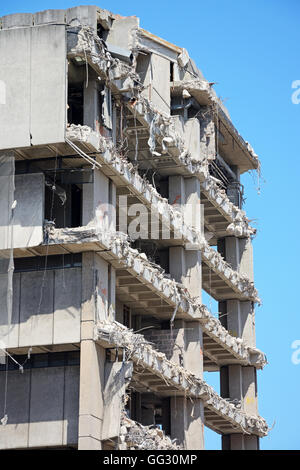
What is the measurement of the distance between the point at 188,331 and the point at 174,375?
212 inches

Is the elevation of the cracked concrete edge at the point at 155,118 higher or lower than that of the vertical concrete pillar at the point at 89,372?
higher

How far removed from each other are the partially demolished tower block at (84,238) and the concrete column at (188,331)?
0.12 metres

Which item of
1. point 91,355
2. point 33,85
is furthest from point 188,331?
point 33,85

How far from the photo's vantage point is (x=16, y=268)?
199 ft

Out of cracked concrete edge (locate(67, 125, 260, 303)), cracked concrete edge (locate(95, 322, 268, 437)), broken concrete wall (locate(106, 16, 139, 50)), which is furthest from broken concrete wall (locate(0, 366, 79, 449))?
broken concrete wall (locate(106, 16, 139, 50))

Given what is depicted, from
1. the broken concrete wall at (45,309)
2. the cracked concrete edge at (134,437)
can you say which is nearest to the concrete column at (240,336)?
the cracked concrete edge at (134,437)

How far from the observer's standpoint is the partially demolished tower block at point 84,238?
5825cm

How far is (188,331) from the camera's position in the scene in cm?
7150

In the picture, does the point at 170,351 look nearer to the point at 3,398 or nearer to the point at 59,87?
the point at 3,398

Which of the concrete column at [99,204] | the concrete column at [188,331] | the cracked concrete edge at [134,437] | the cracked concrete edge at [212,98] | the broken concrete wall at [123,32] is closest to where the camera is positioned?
the cracked concrete edge at [134,437]

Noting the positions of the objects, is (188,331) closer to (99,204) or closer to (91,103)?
A: (99,204)

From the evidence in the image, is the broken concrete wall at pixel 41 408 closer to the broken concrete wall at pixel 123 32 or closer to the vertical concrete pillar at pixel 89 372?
the vertical concrete pillar at pixel 89 372

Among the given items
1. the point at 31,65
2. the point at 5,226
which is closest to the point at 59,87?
the point at 31,65

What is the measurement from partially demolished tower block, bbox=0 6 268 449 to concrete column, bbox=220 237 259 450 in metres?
12.0
